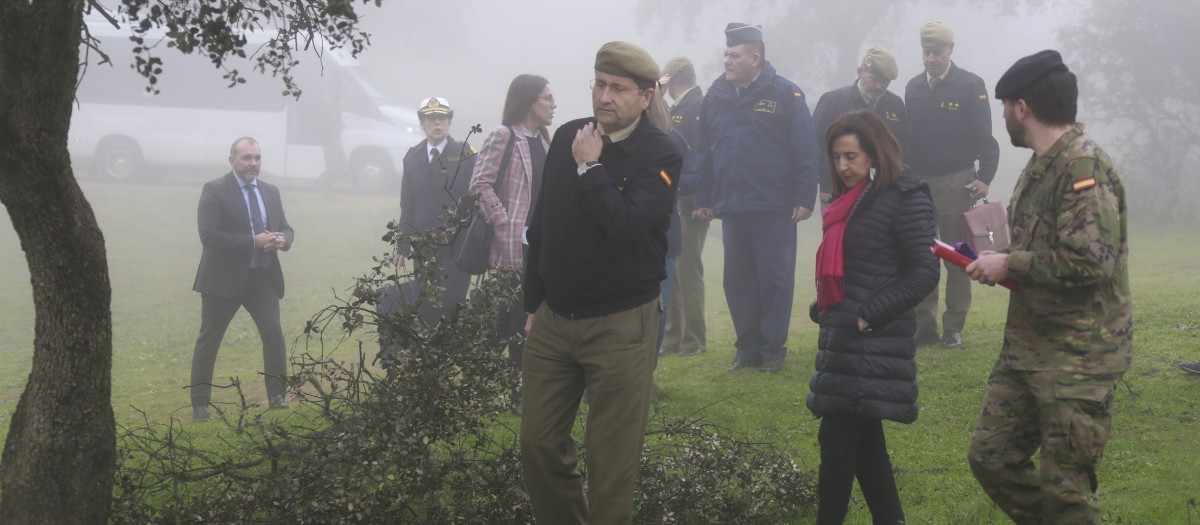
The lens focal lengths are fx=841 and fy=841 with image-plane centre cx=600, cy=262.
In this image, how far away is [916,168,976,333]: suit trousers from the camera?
788 cm

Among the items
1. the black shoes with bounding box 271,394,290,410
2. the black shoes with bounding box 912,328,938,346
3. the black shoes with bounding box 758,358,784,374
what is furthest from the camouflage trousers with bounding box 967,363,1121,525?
the black shoes with bounding box 271,394,290,410

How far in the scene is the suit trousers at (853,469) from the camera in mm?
3635

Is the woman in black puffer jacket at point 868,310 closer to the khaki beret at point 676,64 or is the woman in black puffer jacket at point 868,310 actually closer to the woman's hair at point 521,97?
the woman's hair at point 521,97

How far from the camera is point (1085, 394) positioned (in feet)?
9.19

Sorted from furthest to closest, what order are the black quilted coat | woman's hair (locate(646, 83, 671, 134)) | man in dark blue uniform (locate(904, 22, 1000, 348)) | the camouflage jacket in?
man in dark blue uniform (locate(904, 22, 1000, 348)) → woman's hair (locate(646, 83, 671, 134)) → the black quilted coat → the camouflage jacket

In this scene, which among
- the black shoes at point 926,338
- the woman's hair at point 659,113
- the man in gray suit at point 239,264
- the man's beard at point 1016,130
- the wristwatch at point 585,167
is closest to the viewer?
the man's beard at point 1016,130

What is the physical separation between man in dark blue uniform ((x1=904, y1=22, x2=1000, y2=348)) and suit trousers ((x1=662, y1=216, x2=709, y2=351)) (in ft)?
7.04

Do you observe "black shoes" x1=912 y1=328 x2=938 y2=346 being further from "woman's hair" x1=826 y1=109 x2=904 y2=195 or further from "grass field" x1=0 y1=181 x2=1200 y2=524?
"woman's hair" x1=826 y1=109 x2=904 y2=195

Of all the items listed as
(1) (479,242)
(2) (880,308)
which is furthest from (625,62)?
(1) (479,242)

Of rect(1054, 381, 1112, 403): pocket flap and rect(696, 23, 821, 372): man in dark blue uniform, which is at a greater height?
rect(696, 23, 821, 372): man in dark blue uniform

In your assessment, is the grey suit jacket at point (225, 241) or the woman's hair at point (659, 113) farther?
the grey suit jacket at point (225, 241)

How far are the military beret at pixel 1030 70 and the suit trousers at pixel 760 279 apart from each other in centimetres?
446

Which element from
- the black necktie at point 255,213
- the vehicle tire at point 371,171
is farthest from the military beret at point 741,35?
the vehicle tire at point 371,171

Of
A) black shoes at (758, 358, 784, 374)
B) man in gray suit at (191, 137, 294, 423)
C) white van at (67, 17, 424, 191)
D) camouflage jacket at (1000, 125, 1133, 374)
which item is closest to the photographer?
camouflage jacket at (1000, 125, 1133, 374)
